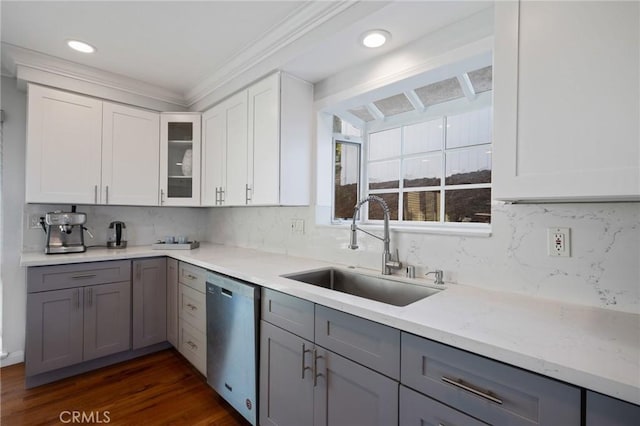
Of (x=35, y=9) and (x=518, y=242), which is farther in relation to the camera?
(x=35, y=9)

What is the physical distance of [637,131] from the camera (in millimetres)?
816

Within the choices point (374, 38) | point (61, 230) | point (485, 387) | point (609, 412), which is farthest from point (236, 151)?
point (609, 412)

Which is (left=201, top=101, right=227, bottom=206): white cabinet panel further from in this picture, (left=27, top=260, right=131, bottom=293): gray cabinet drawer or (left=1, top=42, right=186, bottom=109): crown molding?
(left=27, top=260, right=131, bottom=293): gray cabinet drawer

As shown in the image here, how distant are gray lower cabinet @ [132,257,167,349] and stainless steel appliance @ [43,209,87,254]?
1.74 feet

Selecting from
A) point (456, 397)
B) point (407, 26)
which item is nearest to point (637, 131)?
point (456, 397)

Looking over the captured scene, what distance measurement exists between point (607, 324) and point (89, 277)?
2960mm

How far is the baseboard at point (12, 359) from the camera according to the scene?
7.84 feet

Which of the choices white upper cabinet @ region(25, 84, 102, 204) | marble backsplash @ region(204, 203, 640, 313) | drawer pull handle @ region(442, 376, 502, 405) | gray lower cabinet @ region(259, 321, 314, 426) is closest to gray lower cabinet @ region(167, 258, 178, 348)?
white upper cabinet @ region(25, 84, 102, 204)

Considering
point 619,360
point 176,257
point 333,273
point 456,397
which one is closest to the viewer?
point 619,360

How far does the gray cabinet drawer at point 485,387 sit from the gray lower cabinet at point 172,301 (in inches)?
81.8

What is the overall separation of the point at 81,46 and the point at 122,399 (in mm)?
2430

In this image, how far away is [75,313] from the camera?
2215 millimetres

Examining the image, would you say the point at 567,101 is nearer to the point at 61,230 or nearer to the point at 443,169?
the point at 443,169

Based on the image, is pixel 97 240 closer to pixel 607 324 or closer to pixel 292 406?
pixel 292 406
